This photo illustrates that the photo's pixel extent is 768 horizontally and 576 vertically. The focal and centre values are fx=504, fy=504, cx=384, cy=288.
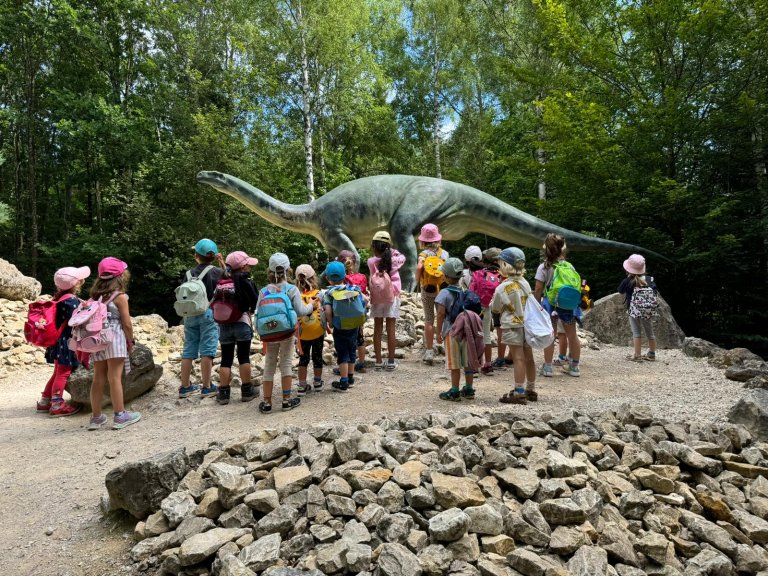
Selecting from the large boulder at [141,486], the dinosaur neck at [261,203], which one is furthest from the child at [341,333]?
the dinosaur neck at [261,203]

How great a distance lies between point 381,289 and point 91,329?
249 cm

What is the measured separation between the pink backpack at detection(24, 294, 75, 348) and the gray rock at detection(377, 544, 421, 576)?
3909 mm

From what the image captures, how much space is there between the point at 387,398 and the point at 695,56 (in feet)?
28.9

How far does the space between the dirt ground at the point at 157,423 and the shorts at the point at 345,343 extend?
31cm

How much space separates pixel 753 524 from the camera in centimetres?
248

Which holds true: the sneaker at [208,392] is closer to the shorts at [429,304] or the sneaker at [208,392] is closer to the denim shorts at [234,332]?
the denim shorts at [234,332]

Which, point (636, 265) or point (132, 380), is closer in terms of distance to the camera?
point (132, 380)

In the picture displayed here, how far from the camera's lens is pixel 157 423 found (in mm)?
4180

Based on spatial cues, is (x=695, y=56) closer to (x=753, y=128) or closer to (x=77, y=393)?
(x=753, y=128)

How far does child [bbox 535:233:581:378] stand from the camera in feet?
15.8

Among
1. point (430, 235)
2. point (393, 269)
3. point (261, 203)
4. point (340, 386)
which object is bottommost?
point (340, 386)

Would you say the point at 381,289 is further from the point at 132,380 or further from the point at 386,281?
the point at 132,380

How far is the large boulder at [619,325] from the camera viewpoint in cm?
706

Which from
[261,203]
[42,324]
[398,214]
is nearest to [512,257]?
A: [398,214]
